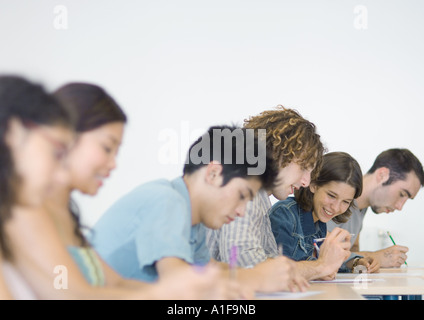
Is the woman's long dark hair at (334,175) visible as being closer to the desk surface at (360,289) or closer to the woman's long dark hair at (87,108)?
the desk surface at (360,289)

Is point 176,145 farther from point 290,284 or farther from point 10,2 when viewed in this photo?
point 290,284

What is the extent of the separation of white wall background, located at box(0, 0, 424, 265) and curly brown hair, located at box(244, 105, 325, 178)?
1394 mm

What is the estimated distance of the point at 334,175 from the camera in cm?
211

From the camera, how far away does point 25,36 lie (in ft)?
10.3

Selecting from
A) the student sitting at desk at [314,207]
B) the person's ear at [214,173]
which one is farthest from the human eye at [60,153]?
the student sitting at desk at [314,207]

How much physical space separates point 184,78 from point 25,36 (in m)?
0.90

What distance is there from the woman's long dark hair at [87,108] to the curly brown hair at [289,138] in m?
0.88

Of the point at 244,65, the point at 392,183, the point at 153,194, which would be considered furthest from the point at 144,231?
the point at 244,65

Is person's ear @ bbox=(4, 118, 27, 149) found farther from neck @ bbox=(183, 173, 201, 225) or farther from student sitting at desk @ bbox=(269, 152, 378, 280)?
student sitting at desk @ bbox=(269, 152, 378, 280)

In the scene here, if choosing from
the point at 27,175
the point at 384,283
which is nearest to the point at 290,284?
the point at 384,283

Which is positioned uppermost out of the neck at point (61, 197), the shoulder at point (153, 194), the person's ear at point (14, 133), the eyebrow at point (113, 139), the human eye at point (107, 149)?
the person's ear at point (14, 133)

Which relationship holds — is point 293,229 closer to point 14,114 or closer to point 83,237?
point 83,237

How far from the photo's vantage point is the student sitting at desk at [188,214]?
101 cm
